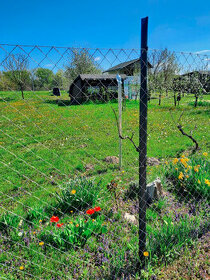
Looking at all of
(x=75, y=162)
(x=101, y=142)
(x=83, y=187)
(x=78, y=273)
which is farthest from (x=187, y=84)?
(x=78, y=273)

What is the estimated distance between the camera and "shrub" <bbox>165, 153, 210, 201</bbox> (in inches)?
105

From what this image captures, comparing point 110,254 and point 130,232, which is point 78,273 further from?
point 130,232

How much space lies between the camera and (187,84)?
1438 cm

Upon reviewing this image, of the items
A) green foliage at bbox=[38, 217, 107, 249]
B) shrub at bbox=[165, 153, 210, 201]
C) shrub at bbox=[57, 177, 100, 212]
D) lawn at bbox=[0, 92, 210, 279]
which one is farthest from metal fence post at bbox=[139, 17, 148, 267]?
shrub at bbox=[165, 153, 210, 201]

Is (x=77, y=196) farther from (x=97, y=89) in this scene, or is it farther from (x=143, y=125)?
(x=97, y=89)

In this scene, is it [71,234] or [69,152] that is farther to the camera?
[69,152]

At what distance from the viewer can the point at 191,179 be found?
2.83 meters

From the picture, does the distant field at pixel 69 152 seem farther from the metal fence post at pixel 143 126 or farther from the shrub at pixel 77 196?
the metal fence post at pixel 143 126

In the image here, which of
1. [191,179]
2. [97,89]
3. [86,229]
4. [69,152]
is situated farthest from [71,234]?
[97,89]

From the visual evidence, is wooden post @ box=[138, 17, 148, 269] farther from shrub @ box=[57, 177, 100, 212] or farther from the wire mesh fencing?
shrub @ box=[57, 177, 100, 212]

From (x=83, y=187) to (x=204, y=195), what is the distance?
1.73m

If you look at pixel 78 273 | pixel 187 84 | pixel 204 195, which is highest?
pixel 187 84

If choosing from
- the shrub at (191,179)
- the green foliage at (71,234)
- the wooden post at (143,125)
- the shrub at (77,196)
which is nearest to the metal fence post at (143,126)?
the wooden post at (143,125)

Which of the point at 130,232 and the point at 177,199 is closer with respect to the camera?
the point at 130,232
